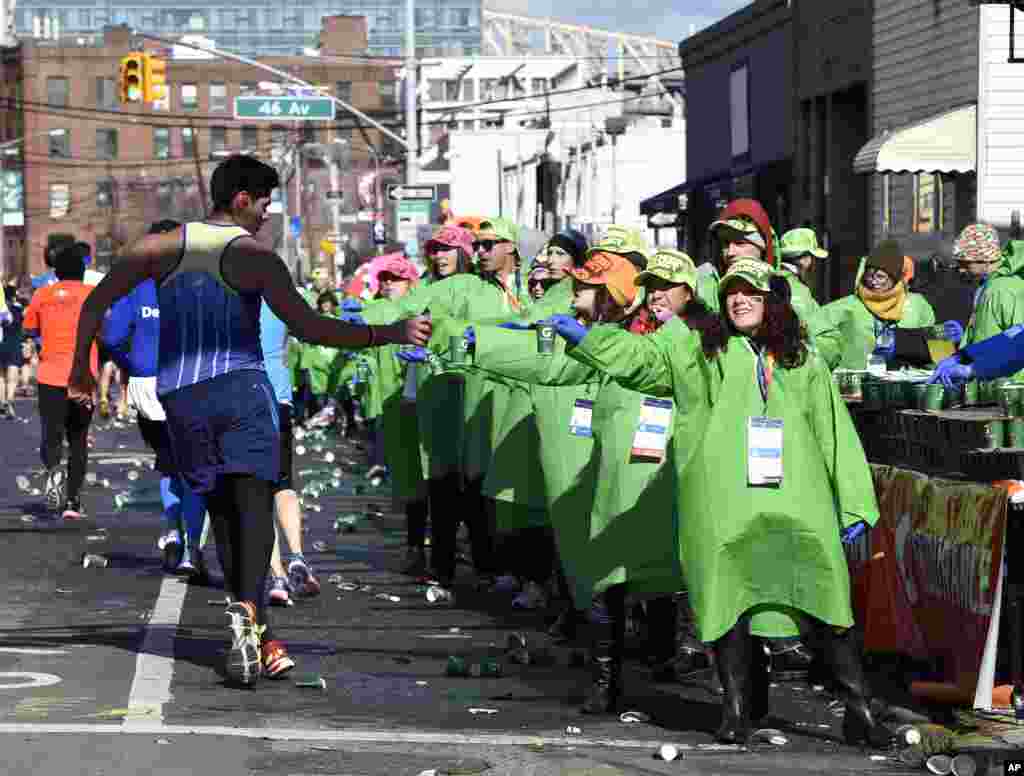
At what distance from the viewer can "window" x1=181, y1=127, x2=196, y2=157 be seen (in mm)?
129375

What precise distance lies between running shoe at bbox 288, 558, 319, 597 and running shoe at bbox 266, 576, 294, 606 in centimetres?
18

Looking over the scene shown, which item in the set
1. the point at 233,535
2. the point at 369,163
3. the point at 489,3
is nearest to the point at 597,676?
the point at 233,535

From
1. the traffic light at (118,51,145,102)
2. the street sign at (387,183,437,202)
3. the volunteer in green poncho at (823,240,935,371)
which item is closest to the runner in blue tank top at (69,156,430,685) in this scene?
the volunteer in green poncho at (823,240,935,371)

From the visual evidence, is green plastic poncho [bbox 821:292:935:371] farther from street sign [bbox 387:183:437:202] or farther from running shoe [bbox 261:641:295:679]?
street sign [bbox 387:183:437:202]

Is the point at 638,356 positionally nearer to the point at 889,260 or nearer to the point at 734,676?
the point at 734,676

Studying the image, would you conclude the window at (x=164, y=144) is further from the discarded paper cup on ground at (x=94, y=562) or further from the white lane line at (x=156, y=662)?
the white lane line at (x=156, y=662)

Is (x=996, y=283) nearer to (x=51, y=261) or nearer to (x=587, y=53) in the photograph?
(x=51, y=261)

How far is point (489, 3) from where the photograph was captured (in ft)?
597

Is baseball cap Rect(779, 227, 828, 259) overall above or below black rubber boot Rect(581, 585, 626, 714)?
above

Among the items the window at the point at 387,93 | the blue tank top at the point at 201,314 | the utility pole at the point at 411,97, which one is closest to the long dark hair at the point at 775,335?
the blue tank top at the point at 201,314

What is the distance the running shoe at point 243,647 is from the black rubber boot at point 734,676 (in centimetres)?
193

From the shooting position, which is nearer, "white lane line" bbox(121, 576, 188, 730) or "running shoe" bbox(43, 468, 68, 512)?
"white lane line" bbox(121, 576, 188, 730)

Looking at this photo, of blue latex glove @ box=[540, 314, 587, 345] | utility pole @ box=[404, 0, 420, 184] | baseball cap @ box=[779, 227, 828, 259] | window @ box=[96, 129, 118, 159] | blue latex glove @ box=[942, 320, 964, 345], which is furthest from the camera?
window @ box=[96, 129, 118, 159]

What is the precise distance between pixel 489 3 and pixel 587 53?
2613cm
